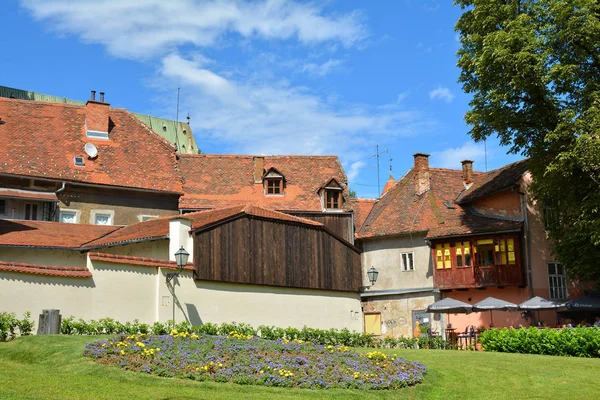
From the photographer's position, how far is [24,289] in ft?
64.6

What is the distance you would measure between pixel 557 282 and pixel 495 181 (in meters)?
6.45

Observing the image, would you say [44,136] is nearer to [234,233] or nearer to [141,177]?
[141,177]

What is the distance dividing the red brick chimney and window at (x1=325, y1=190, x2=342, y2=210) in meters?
13.0

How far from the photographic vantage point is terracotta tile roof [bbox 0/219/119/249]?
26516mm

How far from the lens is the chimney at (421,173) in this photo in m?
41.9

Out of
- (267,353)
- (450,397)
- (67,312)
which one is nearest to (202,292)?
(67,312)

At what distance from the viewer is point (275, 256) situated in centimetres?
2941

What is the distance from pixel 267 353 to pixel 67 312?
674cm

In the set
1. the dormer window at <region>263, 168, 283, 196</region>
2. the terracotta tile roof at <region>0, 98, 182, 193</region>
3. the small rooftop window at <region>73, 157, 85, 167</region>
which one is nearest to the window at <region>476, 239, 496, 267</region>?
the dormer window at <region>263, 168, 283, 196</region>

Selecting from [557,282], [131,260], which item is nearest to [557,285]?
[557,282]

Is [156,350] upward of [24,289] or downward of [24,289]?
downward

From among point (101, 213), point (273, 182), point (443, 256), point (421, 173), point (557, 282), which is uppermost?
point (421, 173)

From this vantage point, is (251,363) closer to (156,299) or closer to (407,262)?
(156,299)

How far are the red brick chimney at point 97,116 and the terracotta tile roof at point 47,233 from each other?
7522 mm
